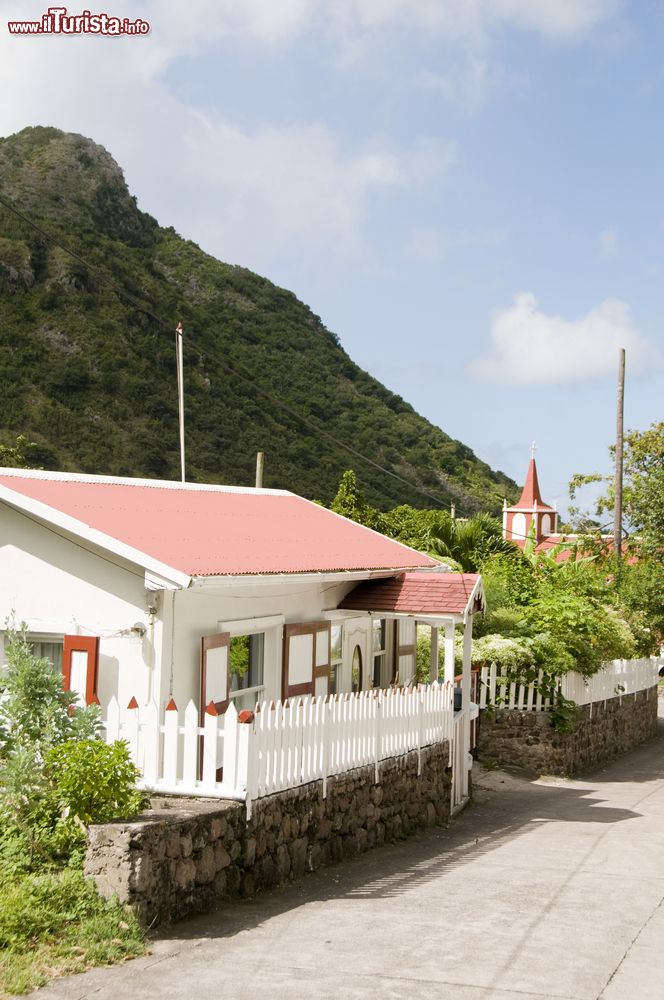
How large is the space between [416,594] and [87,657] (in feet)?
18.4

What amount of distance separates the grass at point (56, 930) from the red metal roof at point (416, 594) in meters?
7.58

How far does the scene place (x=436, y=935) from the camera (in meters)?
8.05

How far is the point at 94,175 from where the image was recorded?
84.6 metres

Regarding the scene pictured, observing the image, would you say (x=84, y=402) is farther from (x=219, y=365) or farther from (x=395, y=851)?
(x=395, y=851)

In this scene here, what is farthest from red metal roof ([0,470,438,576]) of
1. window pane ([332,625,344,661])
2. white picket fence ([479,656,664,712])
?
white picket fence ([479,656,664,712])

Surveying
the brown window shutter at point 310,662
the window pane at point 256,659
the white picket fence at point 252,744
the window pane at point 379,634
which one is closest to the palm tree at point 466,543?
the window pane at point 379,634

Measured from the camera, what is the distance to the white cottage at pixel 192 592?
10.9 metres

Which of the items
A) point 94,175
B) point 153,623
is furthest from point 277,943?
point 94,175

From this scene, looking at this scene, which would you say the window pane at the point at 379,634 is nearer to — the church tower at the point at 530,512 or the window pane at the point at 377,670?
the window pane at the point at 377,670

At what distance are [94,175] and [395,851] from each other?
80.3 metres

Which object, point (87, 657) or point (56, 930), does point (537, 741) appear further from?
point (56, 930)

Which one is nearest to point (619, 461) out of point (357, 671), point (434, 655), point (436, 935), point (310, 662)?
point (434, 655)

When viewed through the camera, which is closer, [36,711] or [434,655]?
[36,711]

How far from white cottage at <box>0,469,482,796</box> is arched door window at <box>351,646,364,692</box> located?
0.02 m
